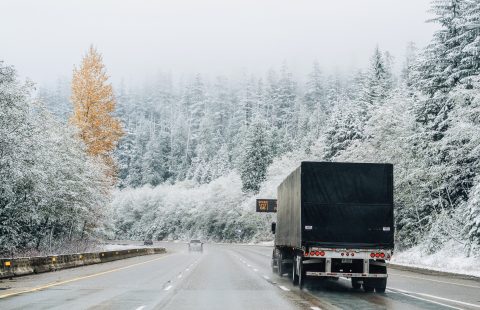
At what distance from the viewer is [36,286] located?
1719 centimetres

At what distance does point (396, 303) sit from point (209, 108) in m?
162

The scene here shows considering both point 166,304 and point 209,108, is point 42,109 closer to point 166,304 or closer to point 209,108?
point 166,304

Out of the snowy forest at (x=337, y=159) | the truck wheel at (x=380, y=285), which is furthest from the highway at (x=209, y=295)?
the snowy forest at (x=337, y=159)

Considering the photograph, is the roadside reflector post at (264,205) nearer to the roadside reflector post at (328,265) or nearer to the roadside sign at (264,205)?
the roadside sign at (264,205)

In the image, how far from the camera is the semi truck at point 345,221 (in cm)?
1611

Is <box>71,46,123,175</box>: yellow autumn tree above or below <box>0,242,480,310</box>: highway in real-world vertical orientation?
above

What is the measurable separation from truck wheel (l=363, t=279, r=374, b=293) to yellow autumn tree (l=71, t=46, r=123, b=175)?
36.3 m

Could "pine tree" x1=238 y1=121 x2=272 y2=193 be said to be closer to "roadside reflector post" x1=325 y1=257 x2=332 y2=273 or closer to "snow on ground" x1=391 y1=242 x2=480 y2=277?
"snow on ground" x1=391 y1=242 x2=480 y2=277

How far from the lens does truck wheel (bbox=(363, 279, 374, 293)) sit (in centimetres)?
1689

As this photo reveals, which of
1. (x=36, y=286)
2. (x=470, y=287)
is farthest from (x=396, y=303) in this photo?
(x=36, y=286)

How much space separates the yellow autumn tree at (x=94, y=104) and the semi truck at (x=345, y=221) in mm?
35929

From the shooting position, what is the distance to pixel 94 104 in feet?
166

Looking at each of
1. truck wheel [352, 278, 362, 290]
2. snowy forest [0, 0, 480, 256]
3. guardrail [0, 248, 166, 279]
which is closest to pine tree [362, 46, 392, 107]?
snowy forest [0, 0, 480, 256]

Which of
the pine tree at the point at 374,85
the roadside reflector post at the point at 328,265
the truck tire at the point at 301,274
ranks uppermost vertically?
the pine tree at the point at 374,85
